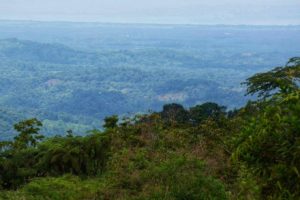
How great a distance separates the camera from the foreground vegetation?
3877 millimetres

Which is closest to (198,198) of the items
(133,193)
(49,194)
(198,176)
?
(198,176)

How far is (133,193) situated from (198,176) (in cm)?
146

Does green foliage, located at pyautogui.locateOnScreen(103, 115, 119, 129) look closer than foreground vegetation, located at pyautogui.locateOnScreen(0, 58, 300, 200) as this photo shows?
No

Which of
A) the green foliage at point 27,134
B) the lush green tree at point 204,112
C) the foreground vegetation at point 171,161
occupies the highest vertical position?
the foreground vegetation at point 171,161

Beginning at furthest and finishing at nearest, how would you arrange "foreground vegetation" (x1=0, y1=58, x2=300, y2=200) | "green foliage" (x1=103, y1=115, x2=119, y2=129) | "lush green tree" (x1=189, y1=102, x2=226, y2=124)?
"lush green tree" (x1=189, y1=102, x2=226, y2=124), "green foliage" (x1=103, y1=115, x2=119, y2=129), "foreground vegetation" (x1=0, y1=58, x2=300, y2=200)

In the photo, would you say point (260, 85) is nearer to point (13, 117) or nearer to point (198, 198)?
point (198, 198)

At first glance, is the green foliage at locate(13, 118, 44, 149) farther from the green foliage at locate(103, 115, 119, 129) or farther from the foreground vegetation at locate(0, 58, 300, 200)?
the green foliage at locate(103, 115, 119, 129)

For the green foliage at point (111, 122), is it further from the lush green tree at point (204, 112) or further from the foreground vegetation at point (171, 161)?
the lush green tree at point (204, 112)

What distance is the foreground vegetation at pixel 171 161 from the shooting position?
3.88 metres

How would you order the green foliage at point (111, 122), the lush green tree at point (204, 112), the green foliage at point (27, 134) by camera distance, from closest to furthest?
the green foliage at point (27, 134)
the green foliage at point (111, 122)
the lush green tree at point (204, 112)

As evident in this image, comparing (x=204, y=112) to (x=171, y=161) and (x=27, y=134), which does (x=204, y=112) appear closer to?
(x=27, y=134)

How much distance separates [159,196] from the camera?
9.52 metres

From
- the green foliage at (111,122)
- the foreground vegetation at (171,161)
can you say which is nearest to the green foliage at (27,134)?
the foreground vegetation at (171,161)

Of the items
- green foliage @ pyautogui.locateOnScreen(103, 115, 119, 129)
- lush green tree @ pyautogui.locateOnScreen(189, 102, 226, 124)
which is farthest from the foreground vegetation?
lush green tree @ pyautogui.locateOnScreen(189, 102, 226, 124)
